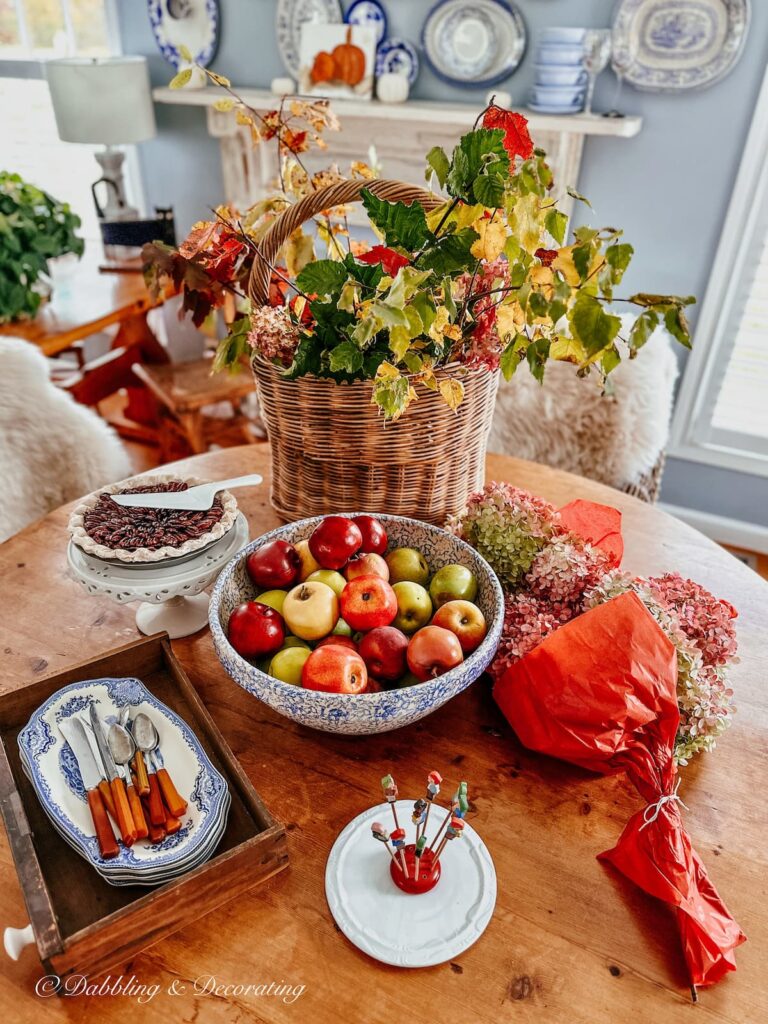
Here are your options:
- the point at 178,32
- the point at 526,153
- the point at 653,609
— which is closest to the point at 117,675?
the point at 653,609

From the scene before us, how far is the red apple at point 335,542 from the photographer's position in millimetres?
884

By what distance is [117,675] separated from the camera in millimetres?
869

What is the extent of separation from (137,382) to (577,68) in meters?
1.92

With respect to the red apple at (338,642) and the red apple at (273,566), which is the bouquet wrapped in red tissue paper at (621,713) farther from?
the red apple at (273,566)

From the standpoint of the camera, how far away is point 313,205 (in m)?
0.94

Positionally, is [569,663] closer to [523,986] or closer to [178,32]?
[523,986]

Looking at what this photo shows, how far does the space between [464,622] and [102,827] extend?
1.37 ft

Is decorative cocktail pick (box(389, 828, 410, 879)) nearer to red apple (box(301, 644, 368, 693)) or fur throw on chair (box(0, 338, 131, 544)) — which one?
red apple (box(301, 644, 368, 693))

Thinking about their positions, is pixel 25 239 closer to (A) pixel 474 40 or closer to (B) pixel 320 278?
(A) pixel 474 40

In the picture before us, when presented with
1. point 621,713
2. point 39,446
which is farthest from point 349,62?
point 621,713

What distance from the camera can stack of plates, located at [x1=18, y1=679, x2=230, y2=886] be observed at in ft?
2.14

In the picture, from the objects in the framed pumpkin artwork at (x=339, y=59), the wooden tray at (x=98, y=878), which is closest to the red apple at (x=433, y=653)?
the wooden tray at (x=98, y=878)

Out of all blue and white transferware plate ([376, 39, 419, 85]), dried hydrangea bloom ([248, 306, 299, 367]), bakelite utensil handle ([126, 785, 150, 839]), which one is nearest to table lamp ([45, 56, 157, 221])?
blue and white transferware plate ([376, 39, 419, 85])

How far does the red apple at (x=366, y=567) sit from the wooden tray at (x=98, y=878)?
23cm
